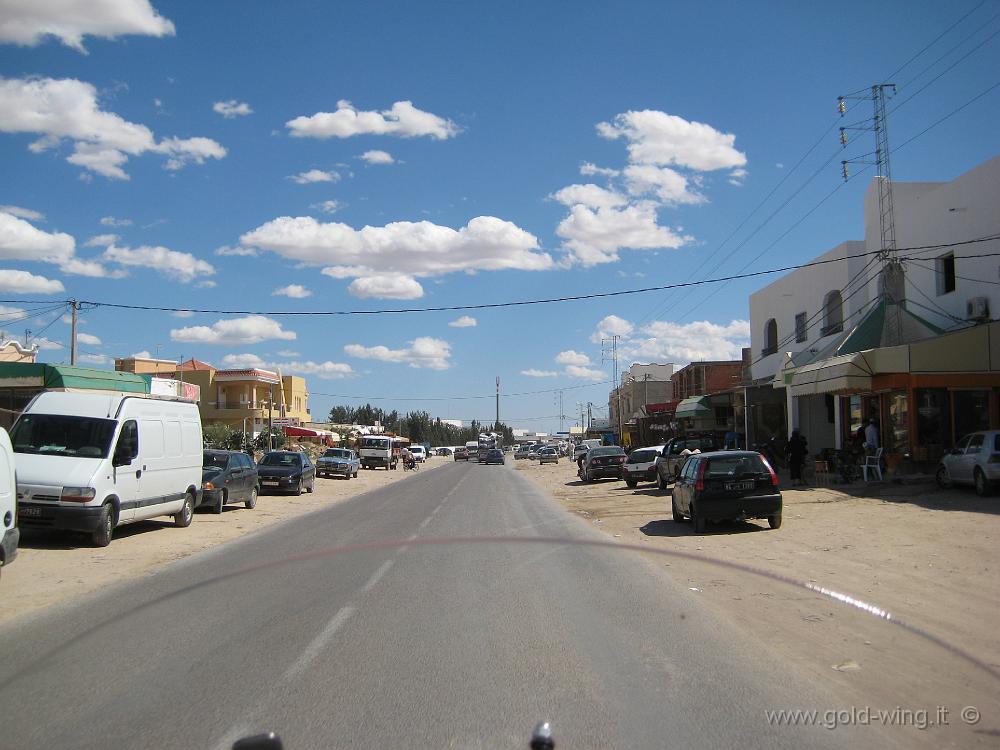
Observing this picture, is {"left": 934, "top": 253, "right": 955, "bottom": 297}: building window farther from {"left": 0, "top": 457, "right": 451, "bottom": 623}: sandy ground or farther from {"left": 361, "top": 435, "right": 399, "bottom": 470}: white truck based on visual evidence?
{"left": 361, "top": 435, "right": 399, "bottom": 470}: white truck

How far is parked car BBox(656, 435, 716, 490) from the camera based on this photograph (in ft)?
95.6

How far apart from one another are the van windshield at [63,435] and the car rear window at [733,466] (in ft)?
37.0

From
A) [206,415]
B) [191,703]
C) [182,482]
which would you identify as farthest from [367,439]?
[191,703]

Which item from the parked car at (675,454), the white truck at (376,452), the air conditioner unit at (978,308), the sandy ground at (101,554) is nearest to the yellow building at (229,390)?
the white truck at (376,452)

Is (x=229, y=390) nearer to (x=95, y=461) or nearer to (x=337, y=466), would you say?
(x=337, y=466)

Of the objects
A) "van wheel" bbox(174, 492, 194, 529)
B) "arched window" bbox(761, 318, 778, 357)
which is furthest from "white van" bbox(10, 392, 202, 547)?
"arched window" bbox(761, 318, 778, 357)

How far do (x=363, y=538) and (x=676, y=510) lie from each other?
6850 mm

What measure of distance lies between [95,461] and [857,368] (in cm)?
2056

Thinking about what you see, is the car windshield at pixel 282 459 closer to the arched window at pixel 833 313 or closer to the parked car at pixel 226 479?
Answer: the parked car at pixel 226 479

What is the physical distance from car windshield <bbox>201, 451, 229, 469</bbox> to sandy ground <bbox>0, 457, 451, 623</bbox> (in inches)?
49.1

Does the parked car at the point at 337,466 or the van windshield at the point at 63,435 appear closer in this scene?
the van windshield at the point at 63,435

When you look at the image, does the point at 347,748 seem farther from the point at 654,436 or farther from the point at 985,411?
the point at 654,436

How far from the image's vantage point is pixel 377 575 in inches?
446

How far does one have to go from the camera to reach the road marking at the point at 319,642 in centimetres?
662
